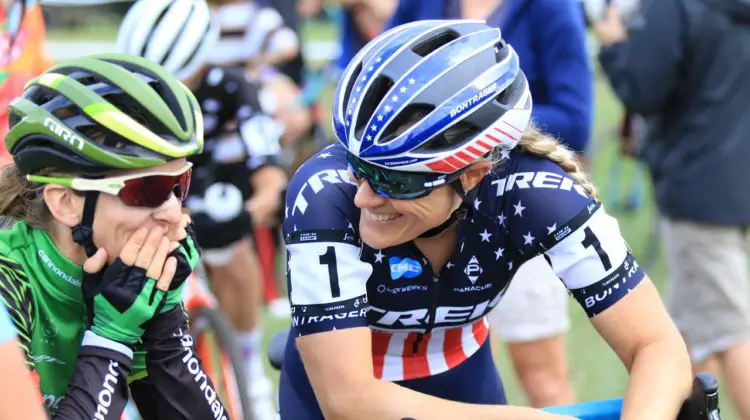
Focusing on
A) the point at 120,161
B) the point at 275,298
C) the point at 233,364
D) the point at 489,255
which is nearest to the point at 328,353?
the point at 489,255

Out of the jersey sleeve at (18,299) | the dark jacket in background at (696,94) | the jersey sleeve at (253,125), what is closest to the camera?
the jersey sleeve at (18,299)

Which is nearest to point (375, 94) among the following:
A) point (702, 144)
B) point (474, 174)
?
point (474, 174)

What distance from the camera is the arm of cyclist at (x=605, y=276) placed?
2.68 metres

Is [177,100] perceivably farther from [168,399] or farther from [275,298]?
[275,298]

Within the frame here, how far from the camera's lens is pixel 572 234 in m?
2.67

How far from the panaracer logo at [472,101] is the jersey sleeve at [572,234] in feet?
0.96

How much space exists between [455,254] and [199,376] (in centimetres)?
81

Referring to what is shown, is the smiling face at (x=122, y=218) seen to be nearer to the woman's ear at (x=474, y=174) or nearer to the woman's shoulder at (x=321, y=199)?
the woman's shoulder at (x=321, y=199)

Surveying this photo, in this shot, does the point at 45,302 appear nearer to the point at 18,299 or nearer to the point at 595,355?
the point at 18,299

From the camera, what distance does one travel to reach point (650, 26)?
15.1 ft

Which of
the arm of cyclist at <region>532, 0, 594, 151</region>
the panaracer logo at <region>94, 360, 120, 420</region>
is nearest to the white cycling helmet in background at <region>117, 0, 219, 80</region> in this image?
the arm of cyclist at <region>532, 0, 594, 151</region>

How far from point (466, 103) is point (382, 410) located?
2.53ft

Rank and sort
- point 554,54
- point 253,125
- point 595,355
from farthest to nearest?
point 595,355 → point 253,125 → point 554,54

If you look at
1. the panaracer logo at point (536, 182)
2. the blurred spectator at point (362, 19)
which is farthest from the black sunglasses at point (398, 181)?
the blurred spectator at point (362, 19)
